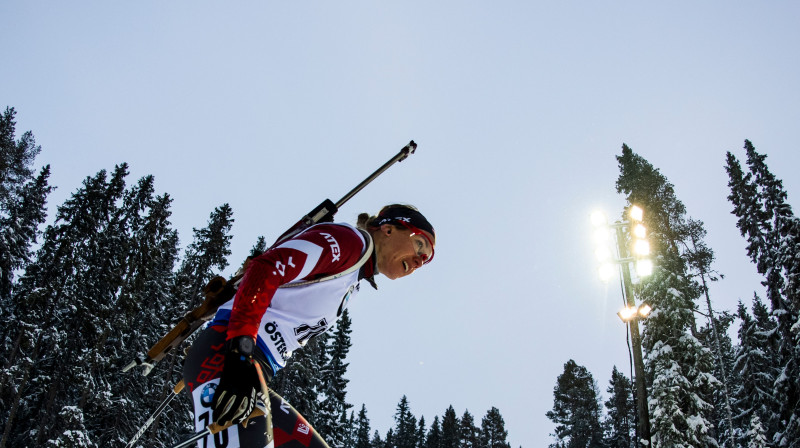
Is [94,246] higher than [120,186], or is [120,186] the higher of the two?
[120,186]

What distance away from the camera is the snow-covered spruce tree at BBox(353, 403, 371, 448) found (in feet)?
208

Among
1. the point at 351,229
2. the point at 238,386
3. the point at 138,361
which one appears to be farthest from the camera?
the point at 138,361

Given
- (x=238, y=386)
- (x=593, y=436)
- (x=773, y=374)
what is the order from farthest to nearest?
(x=593, y=436), (x=773, y=374), (x=238, y=386)

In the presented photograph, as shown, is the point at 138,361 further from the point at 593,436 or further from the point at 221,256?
the point at 593,436

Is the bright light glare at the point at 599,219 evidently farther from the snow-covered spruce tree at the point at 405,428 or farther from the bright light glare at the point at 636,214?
the snow-covered spruce tree at the point at 405,428

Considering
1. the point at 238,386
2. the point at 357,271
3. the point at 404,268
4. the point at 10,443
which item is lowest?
the point at 238,386

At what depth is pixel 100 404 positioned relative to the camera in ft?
73.8

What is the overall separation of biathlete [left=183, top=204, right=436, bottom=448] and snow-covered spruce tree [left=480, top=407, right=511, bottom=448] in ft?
201

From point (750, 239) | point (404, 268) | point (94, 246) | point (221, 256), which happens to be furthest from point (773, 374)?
point (94, 246)

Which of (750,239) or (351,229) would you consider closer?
(351,229)

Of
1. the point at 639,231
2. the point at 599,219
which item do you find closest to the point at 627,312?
the point at 639,231

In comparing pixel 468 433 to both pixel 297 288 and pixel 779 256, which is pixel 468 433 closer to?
pixel 779 256

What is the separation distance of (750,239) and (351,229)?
3074 centimetres

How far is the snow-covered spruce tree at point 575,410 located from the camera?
173ft
